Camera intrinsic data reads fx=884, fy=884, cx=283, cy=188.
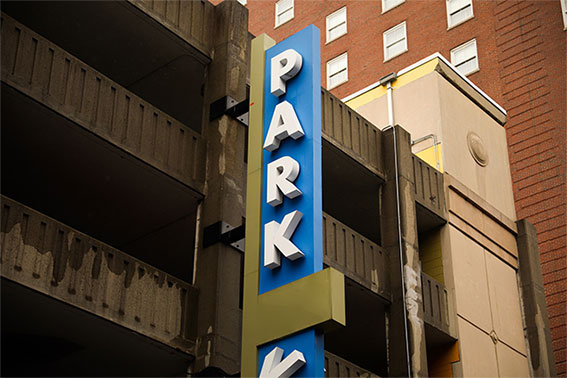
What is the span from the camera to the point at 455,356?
85.6ft

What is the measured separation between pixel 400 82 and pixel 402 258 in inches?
317

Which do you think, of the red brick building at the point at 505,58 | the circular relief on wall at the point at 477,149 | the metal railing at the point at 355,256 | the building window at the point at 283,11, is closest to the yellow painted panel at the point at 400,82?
the circular relief on wall at the point at 477,149

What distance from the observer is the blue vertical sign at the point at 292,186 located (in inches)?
561

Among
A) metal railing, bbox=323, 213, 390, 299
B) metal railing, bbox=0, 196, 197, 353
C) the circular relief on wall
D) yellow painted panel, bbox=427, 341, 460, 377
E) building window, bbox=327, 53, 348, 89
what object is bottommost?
metal railing, bbox=0, 196, 197, 353

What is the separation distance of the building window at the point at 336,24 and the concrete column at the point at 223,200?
81.5 feet

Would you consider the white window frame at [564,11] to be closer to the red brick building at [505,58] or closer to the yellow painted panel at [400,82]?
the red brick building at [505,58]

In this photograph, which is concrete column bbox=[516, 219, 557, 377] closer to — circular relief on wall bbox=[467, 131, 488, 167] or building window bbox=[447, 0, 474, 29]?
circular relief on wall bbox=[467, 131, 488, 167]

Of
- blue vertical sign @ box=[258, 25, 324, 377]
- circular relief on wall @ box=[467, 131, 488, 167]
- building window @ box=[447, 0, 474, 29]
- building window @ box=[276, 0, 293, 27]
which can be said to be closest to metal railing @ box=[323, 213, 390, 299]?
blue vertical sign @ box=[258, 25, 324, 377]

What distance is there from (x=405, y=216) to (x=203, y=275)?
8158mm

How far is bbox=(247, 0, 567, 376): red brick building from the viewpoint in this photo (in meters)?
34.8

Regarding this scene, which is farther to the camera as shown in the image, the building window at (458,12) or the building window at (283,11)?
the building window at (283,11)

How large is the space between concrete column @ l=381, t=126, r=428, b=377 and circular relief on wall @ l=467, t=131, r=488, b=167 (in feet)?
13.3

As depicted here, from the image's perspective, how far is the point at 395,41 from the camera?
4438cm

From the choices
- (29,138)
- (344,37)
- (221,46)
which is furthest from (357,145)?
(344,37)
